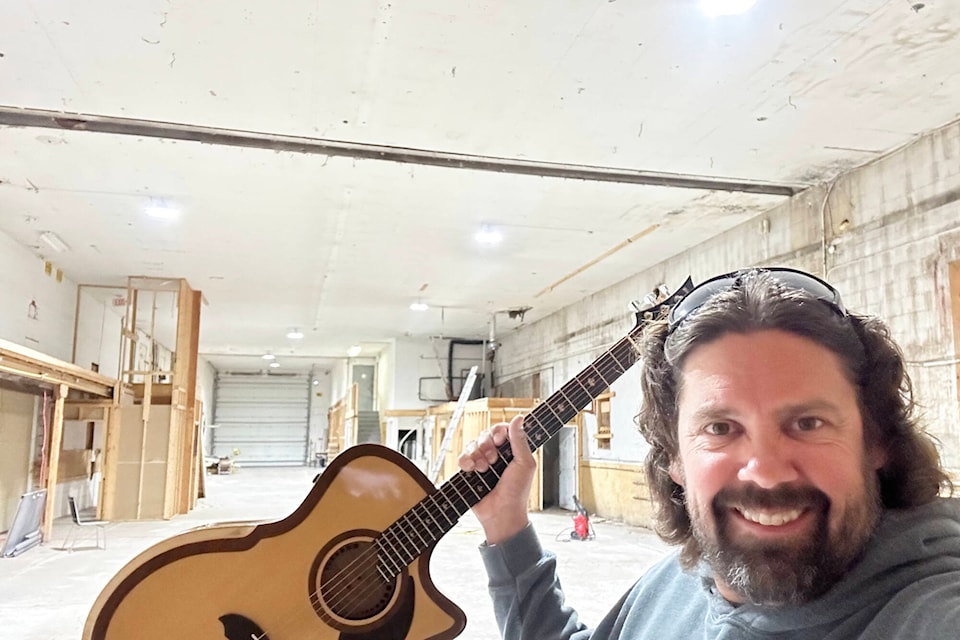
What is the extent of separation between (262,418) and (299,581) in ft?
78.7

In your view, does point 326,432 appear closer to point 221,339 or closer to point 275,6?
point 221,339

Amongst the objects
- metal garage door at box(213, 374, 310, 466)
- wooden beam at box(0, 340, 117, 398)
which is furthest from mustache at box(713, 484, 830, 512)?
metal garage door at box(213, 374, 310, 466)

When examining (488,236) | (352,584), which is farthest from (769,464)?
(488,236)

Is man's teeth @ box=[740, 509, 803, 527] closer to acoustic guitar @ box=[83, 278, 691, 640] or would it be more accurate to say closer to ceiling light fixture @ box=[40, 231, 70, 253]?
acoustic guitar @ box=[83, 278, 691, 640]

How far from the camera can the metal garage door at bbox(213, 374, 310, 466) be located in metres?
23.8

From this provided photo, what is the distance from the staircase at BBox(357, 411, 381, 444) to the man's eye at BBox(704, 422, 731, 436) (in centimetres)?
1499

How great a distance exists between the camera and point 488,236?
6594mm

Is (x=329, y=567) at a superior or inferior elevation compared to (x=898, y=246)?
inferior

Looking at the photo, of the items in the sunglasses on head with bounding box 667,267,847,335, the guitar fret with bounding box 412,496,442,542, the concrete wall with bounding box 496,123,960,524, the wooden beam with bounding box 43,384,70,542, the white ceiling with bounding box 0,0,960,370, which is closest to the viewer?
the sunglasses on head with bounding box 667,267,847,335

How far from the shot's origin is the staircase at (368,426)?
15516 millimetres

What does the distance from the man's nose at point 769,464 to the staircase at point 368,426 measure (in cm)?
1505

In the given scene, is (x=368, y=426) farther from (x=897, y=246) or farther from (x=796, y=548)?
(x=796, y=548)

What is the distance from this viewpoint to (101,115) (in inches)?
159

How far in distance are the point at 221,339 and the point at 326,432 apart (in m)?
10.2
